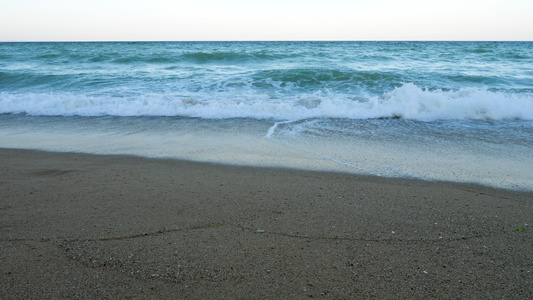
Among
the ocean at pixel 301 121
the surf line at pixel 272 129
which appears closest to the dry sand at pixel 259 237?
the ocean at pixel 301 121

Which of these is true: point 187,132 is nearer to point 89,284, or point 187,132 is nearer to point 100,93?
point 89,284

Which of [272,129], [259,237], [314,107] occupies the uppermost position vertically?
[314,107]

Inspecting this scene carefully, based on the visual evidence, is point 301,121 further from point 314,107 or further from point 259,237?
point 259,237

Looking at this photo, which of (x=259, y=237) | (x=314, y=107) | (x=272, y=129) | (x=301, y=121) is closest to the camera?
→ (x=259, y=237)

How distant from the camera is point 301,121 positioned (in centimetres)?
627

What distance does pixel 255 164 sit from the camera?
384cm

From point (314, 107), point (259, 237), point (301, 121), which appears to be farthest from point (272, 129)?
point (259, 237)

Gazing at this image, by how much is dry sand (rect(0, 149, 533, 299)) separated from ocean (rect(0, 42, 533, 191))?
0.73m

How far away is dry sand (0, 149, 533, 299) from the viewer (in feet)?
5.89

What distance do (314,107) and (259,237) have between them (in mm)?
5338

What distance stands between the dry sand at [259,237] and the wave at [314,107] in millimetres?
3467

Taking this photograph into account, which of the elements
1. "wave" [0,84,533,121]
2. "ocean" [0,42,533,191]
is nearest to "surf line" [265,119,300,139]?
"ocean" [0,42,533,191]

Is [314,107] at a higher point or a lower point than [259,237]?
higher

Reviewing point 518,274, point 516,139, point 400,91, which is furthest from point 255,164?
point 400,91
